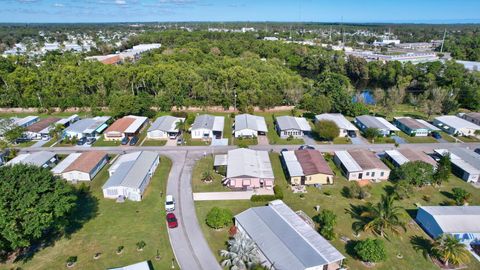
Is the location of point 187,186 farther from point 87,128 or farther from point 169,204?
point 87,128

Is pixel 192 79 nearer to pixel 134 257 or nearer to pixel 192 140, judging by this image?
pixel 192 140

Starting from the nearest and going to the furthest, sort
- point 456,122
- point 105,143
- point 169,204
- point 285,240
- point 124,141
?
point 285,240 < point 169,204 < point 124,141 < point 105,143 < point 456,122

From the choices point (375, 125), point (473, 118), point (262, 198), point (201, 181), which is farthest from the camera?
point (473, 118)

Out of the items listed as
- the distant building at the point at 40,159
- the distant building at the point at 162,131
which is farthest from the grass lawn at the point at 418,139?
the distant building at the point at 40,159

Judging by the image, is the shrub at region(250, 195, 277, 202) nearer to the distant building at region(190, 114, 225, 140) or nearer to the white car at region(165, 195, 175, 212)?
the white car at region(165, 195, 175, 212)

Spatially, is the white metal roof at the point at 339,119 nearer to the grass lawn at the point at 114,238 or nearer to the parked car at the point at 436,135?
the parked car at the point at 436,135

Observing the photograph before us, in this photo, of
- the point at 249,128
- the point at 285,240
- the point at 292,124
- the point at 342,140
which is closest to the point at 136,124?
the point at 249,128
